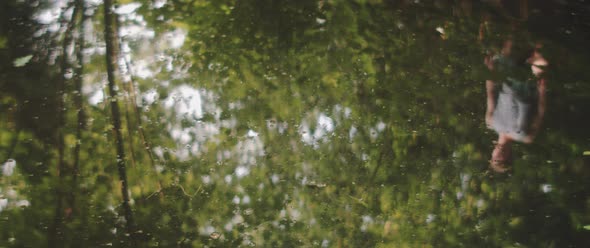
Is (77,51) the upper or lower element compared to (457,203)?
upper

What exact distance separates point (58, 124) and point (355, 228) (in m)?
1.02

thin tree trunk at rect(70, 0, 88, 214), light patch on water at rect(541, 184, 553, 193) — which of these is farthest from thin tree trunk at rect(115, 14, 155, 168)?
light patch on water at rect(541, 184, 553, 193)

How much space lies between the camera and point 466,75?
1.67 m

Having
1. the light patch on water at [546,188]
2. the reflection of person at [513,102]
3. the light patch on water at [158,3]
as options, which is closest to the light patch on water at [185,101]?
the light patch on water at [158,3]

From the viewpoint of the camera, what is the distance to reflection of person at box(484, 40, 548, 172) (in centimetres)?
153

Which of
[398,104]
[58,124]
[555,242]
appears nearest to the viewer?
[555,242]

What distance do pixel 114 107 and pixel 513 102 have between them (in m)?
1.36

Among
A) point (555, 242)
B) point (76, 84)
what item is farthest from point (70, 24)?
point (555, 242)

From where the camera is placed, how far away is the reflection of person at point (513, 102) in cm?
153

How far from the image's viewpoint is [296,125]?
1611mm

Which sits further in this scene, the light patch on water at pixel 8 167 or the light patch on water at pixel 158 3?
the light patch on water at pixel 158 3

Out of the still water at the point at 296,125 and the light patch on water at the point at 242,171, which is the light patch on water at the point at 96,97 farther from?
the light patch on water at the point at 242,171

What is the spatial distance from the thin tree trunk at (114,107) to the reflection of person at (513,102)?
1.17 meters

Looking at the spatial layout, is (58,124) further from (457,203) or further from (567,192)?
(567,192)
